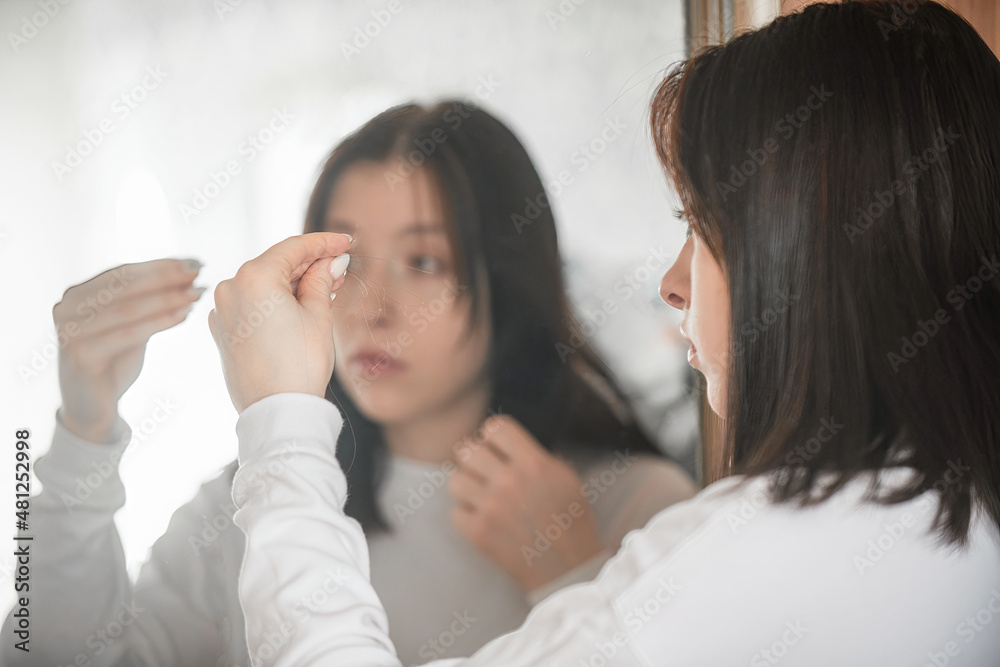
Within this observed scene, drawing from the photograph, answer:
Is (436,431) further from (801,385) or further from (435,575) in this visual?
(801,385)

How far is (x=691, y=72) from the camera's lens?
29.4 inches

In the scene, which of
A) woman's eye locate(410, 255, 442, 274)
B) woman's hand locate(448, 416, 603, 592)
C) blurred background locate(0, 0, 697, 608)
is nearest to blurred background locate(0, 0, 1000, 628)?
blurred background locate(0, 0, 697, 608)

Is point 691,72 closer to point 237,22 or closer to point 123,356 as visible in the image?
point 237,22

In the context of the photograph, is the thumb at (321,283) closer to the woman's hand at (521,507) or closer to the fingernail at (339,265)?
the fingernail at (339,265)

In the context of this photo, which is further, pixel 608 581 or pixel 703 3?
pixel 703 3

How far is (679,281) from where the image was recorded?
759mm

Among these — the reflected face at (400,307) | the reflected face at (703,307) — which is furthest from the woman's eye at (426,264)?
the reflected face at (703,307)

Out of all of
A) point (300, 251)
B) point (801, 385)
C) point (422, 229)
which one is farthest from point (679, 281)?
point (300, 251)

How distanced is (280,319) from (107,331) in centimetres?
18

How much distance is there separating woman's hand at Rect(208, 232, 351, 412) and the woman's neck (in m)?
0.09

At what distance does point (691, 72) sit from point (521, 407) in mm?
375

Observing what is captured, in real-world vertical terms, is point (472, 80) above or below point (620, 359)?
above

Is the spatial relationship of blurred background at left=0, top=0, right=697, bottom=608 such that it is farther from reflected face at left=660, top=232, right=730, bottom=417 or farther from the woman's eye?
reflected face at left=660, top=232, right=730, bottom=417

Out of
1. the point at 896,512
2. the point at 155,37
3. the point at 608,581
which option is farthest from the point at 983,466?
the point at 155,37
